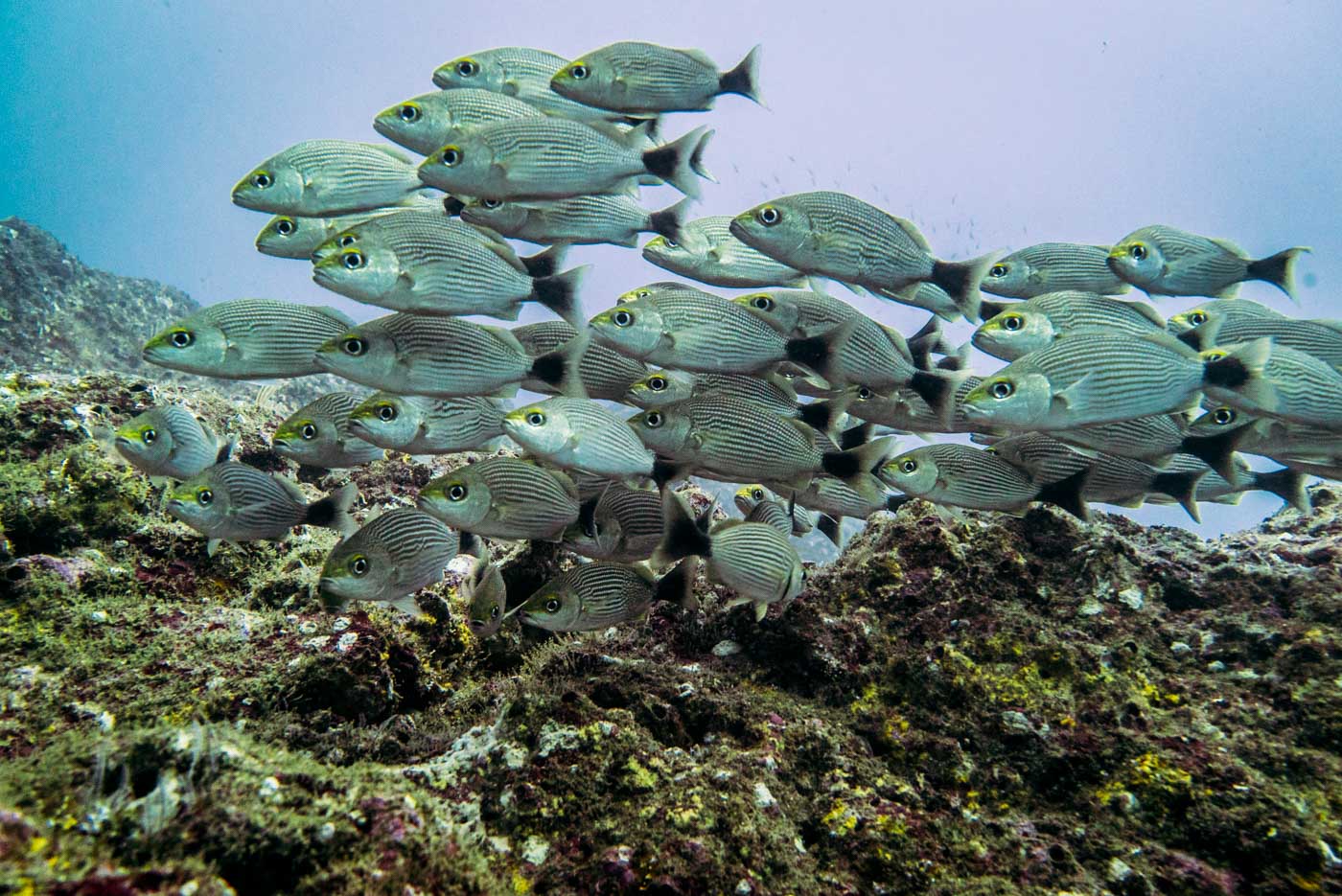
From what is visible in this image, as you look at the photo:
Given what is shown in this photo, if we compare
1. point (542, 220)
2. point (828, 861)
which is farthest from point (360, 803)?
point (542, 220)

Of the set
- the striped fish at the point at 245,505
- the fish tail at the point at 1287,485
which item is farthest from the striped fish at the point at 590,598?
the fish tail at the point at 1287,485

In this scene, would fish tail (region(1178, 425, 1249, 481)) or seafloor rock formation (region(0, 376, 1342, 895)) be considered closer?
seafloor rock formation (region(0, 376, 1342, 895))

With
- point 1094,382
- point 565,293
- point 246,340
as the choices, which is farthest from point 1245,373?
point 246,340

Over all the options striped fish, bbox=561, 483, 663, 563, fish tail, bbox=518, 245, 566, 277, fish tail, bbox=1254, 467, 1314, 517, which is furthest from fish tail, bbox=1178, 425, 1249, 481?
fish tail, bbox=518, 245, 566, 277

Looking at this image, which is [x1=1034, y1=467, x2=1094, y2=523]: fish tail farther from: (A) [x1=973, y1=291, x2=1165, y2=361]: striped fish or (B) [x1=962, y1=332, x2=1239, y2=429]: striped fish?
(A) [x1=973, y1=291, x2=1165, y2=361]: striped fish

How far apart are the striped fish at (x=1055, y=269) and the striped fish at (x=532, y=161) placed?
9.32ft

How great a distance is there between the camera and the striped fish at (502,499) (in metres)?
3.62

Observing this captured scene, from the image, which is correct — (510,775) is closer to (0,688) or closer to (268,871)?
(268,871)

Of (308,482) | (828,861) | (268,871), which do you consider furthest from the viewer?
(308,482)

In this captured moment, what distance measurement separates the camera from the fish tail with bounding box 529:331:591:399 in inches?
149

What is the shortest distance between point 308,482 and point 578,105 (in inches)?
182

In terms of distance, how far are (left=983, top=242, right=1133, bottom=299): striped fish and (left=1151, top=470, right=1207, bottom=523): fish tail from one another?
4.65ft

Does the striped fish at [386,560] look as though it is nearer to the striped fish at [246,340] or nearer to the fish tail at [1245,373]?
the striped fish at [246,340]

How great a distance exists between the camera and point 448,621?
15.8 feet
